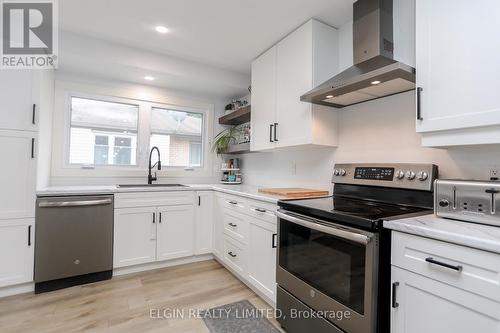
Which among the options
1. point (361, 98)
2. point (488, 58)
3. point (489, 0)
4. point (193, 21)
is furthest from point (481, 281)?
point (193, 21)

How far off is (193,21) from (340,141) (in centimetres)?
Result: 166

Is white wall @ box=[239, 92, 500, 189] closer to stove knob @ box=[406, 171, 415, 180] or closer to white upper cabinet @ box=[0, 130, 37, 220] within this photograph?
stove knob @ box=[406, 171, 415, 180]

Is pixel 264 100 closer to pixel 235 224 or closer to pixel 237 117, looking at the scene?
pixel 237 117

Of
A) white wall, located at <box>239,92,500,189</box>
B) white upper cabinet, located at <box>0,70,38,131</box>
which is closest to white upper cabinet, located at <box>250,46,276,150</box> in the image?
white wall, located at <box>239,92,500,189</box>

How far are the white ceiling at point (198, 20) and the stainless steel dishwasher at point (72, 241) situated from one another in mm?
1611

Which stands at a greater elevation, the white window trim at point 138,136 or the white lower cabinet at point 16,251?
the white window trim at point 138,136

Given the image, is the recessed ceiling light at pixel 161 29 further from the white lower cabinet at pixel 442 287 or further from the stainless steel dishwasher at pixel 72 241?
the white lower cabinet at pixel 442 287

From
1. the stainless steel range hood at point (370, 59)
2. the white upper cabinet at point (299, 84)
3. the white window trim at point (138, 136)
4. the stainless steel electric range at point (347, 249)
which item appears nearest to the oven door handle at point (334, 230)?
the stainless steel electric range at point (347, 249)

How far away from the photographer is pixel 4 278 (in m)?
2.13

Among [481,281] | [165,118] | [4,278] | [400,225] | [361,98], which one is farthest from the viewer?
[165,118]

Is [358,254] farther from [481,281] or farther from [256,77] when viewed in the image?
[256,77]

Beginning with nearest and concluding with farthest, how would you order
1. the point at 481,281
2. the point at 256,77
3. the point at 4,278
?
the point at 481,281
the point at 4,278
the point at 256,77

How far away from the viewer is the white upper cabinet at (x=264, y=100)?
2545mm

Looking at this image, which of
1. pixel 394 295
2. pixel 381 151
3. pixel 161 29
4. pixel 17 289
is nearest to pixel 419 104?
pixel 381 151
